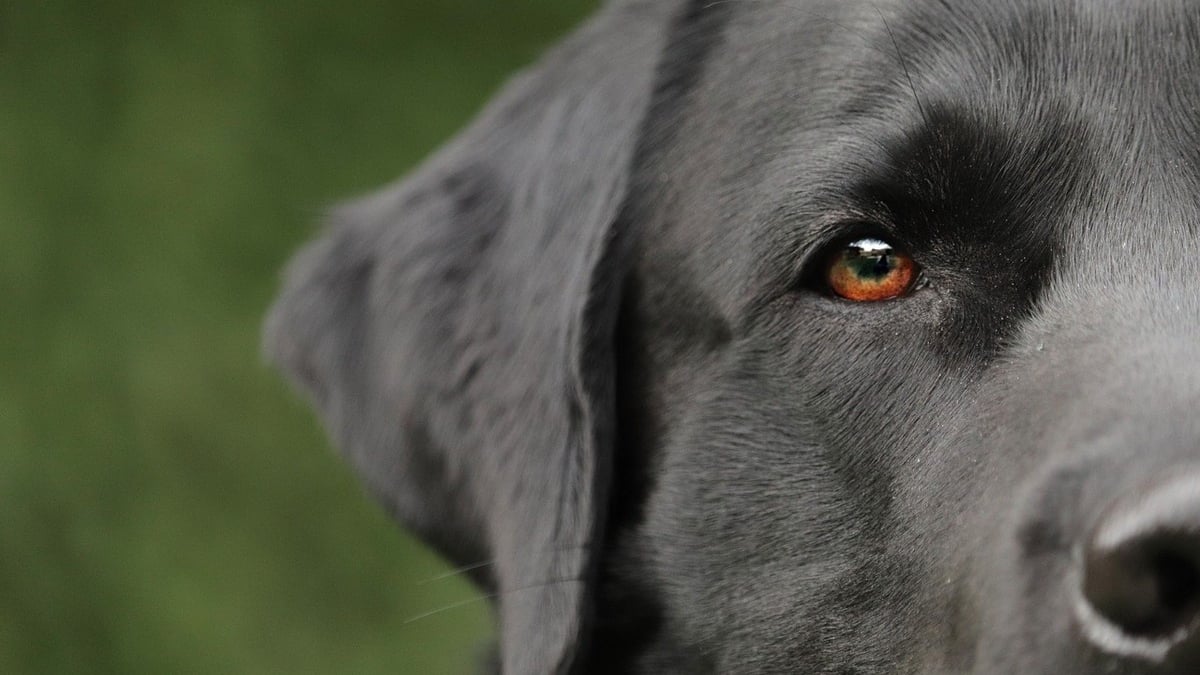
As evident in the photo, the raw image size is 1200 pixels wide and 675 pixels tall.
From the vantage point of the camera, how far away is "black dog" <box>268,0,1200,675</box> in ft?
6.47

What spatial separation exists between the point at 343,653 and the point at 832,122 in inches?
154

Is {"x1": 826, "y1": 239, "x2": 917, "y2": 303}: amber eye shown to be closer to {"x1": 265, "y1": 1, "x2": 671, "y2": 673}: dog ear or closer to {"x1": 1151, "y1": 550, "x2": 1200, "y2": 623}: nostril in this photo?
{"x1": 265, "y1": 1, "x2": 671, "y2": 673}: dog ear

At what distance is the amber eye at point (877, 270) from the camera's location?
2.34m

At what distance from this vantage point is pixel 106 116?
18.7ft

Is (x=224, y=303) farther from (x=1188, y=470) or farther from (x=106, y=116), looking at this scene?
(x=1188, y=470)

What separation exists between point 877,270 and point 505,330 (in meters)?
0.78

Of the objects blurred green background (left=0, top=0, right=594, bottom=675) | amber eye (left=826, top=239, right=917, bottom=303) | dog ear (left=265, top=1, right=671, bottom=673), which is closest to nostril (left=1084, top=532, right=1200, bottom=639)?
amber eye (left=826, top=239, right=917, bottom=303)

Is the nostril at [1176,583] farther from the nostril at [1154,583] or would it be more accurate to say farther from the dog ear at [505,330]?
the dog ear at [505,330]

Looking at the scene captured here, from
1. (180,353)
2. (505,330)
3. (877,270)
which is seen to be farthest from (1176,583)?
(180,353)

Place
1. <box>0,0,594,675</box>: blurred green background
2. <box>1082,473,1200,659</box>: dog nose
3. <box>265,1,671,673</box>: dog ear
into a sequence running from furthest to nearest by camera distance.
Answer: <box>0,0,594,675</box>: blurred green background
<box>265,1,671,673</box>: dog ear
<box>1082,473,1200,659</box>: dog nose

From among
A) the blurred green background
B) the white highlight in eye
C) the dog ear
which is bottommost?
the blurred green background

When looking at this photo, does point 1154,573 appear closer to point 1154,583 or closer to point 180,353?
point 1154,583

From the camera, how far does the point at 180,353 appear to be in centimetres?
567

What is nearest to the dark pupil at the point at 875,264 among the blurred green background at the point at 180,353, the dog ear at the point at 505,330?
the dog ear at the point at 505,330
